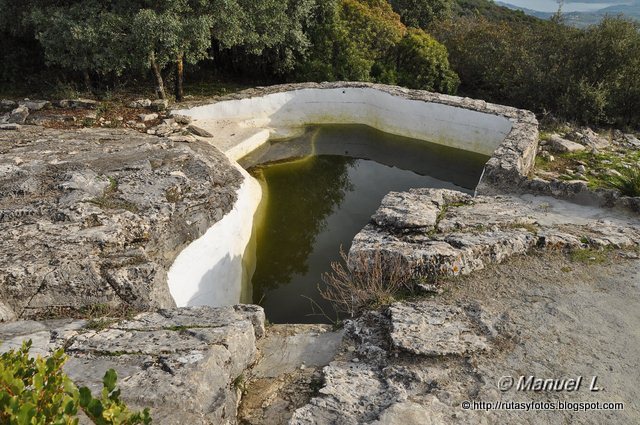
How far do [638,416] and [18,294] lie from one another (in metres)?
7.54

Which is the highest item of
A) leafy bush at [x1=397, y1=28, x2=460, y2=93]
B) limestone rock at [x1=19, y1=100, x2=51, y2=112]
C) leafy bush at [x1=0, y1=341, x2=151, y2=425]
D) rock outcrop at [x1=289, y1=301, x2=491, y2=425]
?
leafy bush at [x1=397, y1=28, x2=460, y2=93]

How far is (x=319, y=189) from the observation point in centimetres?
1291

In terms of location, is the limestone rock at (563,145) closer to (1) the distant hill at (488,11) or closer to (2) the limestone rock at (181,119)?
(2) the limestone rock at (181,119)

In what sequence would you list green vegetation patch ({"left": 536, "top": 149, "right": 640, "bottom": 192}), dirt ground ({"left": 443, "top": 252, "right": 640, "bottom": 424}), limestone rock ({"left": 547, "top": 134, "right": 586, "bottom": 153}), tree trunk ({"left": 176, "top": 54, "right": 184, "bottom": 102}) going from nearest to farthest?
dirt ground ({"left": 443, "top": 252, "right": 640, "bottom": 424}) < green vegetation patch ({"left": 536, "top": 149, "right": 640, "bottom": 192}) < limestone rock ({"left": 547, "top": 134, "right": 586, "bottom": 153}) < tree trunk ({"left": 176, "top": 54, "right": 184, "bottom": 102})

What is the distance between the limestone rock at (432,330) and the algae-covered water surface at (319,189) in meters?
2.74

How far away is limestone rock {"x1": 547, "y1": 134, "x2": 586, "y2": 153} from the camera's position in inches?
474

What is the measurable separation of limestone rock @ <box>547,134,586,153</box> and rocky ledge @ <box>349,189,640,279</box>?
14.6ft

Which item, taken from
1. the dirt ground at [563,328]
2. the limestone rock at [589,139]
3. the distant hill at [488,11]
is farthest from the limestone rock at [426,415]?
the distant hill at [488,11]

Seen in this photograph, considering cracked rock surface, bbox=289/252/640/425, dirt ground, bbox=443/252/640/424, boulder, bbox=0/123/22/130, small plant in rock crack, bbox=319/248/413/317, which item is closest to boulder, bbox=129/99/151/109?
boulder, bbox=0/123/22/130

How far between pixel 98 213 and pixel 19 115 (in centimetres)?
723

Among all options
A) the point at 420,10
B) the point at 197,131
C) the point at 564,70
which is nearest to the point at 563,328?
the point at 197,131

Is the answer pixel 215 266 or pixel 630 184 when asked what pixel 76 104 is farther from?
pixel 630 184

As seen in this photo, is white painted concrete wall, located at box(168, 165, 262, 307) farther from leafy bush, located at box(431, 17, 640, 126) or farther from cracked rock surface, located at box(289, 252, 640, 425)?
leafy bush, located at box(431, 17, 640, 126)

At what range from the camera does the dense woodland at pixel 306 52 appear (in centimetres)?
1224
